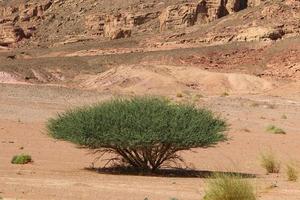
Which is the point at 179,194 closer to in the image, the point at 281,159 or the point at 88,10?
the point at 281,159

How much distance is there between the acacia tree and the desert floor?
711 mm

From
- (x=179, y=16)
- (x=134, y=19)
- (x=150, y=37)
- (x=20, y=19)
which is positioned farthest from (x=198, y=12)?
(x=20, y=19)

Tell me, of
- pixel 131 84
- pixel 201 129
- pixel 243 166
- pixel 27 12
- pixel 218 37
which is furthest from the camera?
pixel 27 12

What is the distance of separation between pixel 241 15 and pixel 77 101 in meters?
45.7

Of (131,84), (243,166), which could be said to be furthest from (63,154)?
(131,84)

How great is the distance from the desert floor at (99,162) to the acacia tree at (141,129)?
0.71 metres

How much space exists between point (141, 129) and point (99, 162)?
376 cm

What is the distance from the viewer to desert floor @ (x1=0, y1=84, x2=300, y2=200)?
12398mm

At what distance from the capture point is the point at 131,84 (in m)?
52.8

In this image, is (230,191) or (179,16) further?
(179,16)

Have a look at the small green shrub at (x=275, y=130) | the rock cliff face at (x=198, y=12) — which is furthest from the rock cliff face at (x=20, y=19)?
the small green shrub at (x=275, y=130)

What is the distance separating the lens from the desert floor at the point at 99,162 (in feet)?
40.7

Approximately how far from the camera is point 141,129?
15.5m

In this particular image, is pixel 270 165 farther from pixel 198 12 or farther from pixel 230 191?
pixel 198 12
